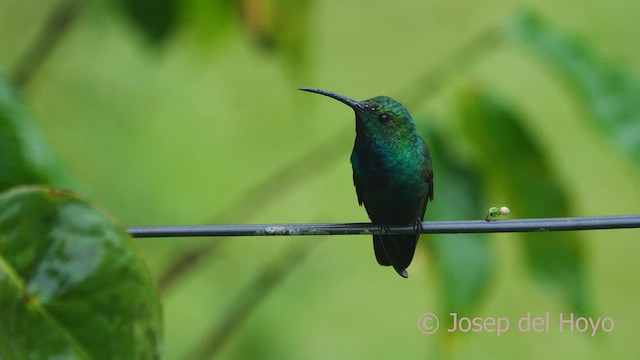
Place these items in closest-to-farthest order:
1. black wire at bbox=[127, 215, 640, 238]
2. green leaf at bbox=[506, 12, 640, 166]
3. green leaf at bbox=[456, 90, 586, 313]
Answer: black wire at bbox=[127, 215, 640, 238]
green leaf at bbox=[506, 12, 640, 166]
green leaf at bbox=[456, 90, 586, 313]

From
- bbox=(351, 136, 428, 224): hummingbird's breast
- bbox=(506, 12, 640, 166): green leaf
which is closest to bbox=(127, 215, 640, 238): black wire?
bbox=(506, 12, 640, 166): green leaf

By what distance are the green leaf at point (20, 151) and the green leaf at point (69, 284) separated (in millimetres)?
288

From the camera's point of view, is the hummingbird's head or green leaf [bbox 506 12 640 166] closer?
green leaf [bbox 506 12 640 166]

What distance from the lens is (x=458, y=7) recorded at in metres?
5.72

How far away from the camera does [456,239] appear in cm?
236

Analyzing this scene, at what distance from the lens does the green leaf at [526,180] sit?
2387 millimetres

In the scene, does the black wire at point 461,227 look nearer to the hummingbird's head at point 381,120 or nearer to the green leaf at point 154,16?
the hummingbird's head at point 381,120

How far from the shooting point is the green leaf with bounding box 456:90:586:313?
2.39 meters

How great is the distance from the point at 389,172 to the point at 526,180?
365 mm

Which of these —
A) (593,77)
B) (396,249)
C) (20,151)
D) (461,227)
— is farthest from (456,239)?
(20,151)

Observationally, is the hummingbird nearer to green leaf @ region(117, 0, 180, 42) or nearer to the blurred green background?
the blurred green background

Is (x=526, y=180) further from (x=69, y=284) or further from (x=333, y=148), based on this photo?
(x=69, y=284)

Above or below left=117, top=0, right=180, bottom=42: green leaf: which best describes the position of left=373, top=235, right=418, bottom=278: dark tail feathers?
below

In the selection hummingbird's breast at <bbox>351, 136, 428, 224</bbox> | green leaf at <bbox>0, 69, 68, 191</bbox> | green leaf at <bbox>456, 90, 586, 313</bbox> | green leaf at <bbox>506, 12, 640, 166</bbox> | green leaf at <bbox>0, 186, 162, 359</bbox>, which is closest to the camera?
green leaf at <bbox>0, 186, 162, 359</bbox>
